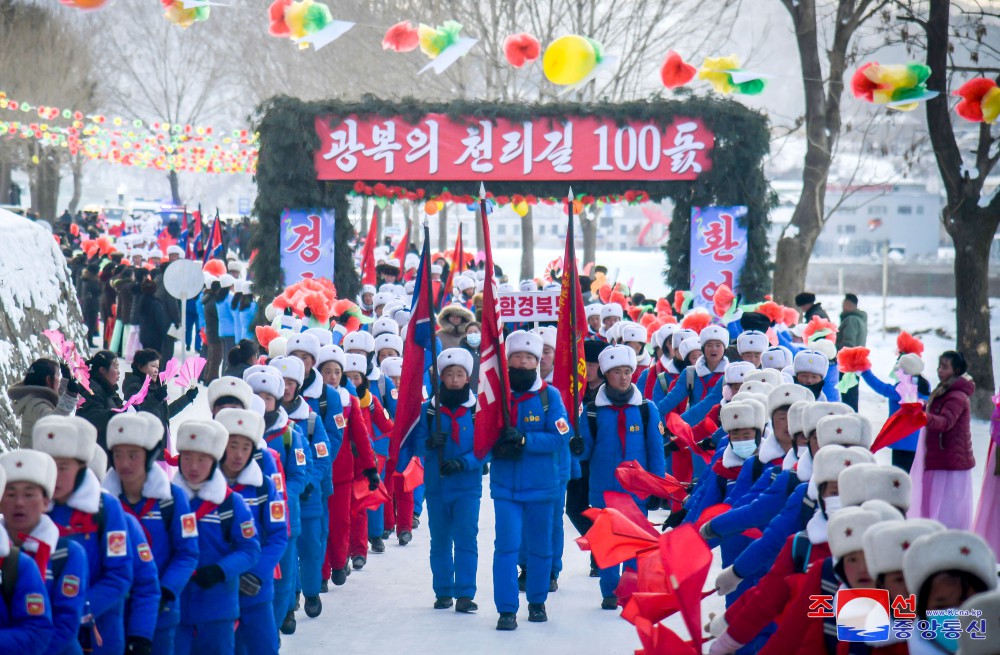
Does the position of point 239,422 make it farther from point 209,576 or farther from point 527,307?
point 527,307

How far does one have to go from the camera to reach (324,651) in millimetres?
8055

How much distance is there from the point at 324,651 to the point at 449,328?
6096mm

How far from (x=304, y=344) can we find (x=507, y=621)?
2.33 metres

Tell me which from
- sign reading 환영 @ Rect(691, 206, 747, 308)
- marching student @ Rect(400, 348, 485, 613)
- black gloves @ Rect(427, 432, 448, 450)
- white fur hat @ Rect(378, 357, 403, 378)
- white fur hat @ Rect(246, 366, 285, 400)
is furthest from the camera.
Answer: sign reading 환영 @ Rect(691, 206, 747, 308)

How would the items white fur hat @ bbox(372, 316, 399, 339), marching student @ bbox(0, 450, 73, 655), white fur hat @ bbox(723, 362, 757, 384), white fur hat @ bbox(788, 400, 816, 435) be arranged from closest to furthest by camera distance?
marching student @ bbox(0, 450, 73, 655) < white fur hat @ bbox(788, 400, 816, 435) < white fur hat @ bbox(723, 362, 757, 384) < white fur hat @ bbox(372, 316, 399, 339)

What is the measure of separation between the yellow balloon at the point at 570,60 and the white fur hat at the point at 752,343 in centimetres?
320

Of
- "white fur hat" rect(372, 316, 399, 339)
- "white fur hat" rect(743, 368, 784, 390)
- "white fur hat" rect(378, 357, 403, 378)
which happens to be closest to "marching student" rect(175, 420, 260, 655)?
"white fur hat" rect(743, 368, 784, 390)

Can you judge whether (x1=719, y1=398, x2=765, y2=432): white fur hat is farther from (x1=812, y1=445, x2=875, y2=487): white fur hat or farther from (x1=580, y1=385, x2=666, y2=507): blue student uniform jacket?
(x1=812, y1=445, x2=875, y2=487): white fur hat

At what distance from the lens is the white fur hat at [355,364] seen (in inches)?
405

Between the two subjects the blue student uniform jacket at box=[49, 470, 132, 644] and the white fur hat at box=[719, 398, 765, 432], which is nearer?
the blue student uniform jacket at box=[49, 470, 132, 644]

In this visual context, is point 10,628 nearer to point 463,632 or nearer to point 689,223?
point 463,632

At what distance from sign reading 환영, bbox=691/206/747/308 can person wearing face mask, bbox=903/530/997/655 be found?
615 inches

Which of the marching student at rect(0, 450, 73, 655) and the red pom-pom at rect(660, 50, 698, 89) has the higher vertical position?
the red pom-pom at rect(660, 50, 698, 89)

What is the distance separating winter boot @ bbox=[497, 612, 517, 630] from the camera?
338 inches
